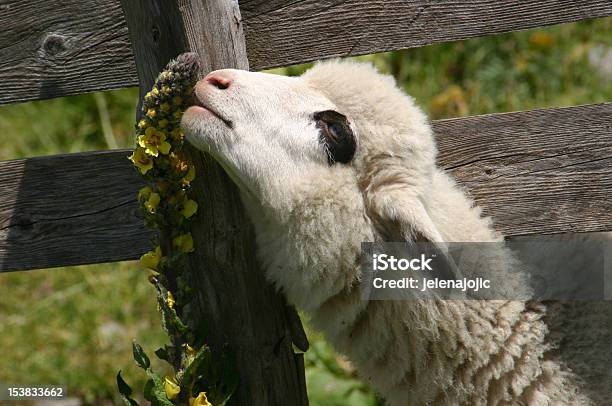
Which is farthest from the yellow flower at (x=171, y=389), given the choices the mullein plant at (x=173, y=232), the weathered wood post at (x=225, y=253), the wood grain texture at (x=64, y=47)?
the wood grain texture at (x=64, y=47)

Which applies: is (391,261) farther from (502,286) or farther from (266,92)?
(266,92)

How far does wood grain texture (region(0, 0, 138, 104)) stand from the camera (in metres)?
Answer: 2.83

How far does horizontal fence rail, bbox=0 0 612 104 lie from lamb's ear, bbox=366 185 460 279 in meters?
0.61

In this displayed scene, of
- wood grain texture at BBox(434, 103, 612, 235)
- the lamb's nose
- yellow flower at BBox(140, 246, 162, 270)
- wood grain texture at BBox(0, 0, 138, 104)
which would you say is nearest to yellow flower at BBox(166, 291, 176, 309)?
yellow flower at BBox(140, 246, 162, 270)

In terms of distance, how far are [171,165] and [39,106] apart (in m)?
3.82

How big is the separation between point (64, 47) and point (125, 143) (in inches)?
108

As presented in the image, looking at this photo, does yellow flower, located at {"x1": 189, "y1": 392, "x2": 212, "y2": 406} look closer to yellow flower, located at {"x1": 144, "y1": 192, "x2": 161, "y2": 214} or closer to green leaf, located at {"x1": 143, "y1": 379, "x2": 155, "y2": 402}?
green leaf, located at {"x1": 143, "y1": 379, "x2": 155, "y2": 402}

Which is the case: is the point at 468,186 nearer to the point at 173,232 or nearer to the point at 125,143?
the point at 173,232

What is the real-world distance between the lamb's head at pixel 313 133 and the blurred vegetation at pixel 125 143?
1630mm

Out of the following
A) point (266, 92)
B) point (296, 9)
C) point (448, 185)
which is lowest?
point (448, 185)

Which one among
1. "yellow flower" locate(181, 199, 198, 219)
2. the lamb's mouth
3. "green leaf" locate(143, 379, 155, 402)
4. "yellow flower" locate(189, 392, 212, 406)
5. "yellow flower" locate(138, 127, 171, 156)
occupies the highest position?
the lamb's mouth

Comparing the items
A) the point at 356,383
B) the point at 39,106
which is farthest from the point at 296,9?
the point at 39,106

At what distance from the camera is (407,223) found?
2.45 m

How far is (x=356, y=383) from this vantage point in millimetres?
3955
